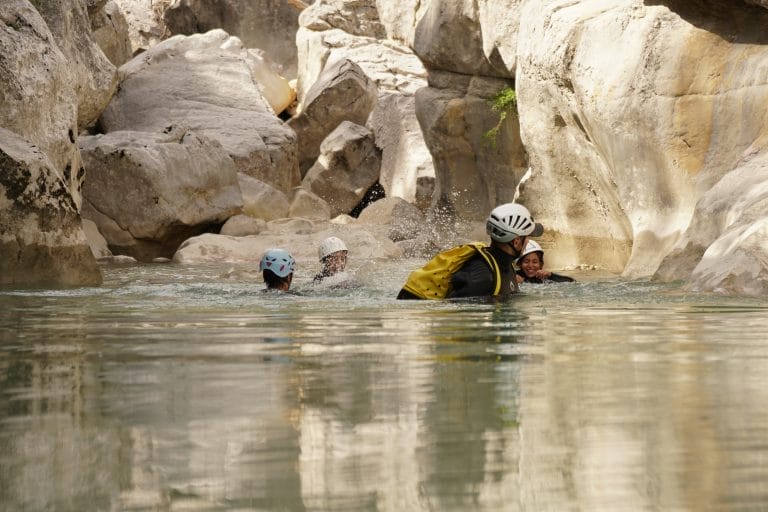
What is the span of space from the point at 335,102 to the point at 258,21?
10.0 meters

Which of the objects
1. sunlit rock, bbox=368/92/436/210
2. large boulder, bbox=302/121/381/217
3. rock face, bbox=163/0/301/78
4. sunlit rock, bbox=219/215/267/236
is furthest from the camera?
rock face, bbox=163/0/301/78

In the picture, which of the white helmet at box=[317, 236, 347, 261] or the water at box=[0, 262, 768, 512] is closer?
the water at box=[0, 262, 768, 512]

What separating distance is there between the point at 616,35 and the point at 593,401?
11.2m

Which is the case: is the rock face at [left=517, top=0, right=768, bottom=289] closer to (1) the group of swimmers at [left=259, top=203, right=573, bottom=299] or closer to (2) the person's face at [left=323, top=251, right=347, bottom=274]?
(1) the group of swimmers at [left=259, top=203, right=573, bottom=299]

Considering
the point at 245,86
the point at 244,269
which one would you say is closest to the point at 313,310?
the point at 244,269

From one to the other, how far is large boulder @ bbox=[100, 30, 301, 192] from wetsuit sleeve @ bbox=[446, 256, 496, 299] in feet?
59.2

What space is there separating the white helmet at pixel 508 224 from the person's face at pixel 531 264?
3219 mm

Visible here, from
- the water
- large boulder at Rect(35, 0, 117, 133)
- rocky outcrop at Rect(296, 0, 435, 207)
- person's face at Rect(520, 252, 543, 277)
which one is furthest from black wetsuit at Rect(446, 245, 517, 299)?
rocky outcrop at Rect(296, 0, 435, 207)

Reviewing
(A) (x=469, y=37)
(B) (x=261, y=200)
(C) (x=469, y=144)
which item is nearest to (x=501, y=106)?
(A) (x=469, y=37)

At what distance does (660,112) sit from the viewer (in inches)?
528

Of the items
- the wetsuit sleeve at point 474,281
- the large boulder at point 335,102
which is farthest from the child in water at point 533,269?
the large boulder at point 335,102

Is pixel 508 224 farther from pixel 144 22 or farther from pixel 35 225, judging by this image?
pixel 144 22

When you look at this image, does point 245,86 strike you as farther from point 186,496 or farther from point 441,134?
point 186,496

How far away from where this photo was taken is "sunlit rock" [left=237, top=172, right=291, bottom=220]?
25.3 m
